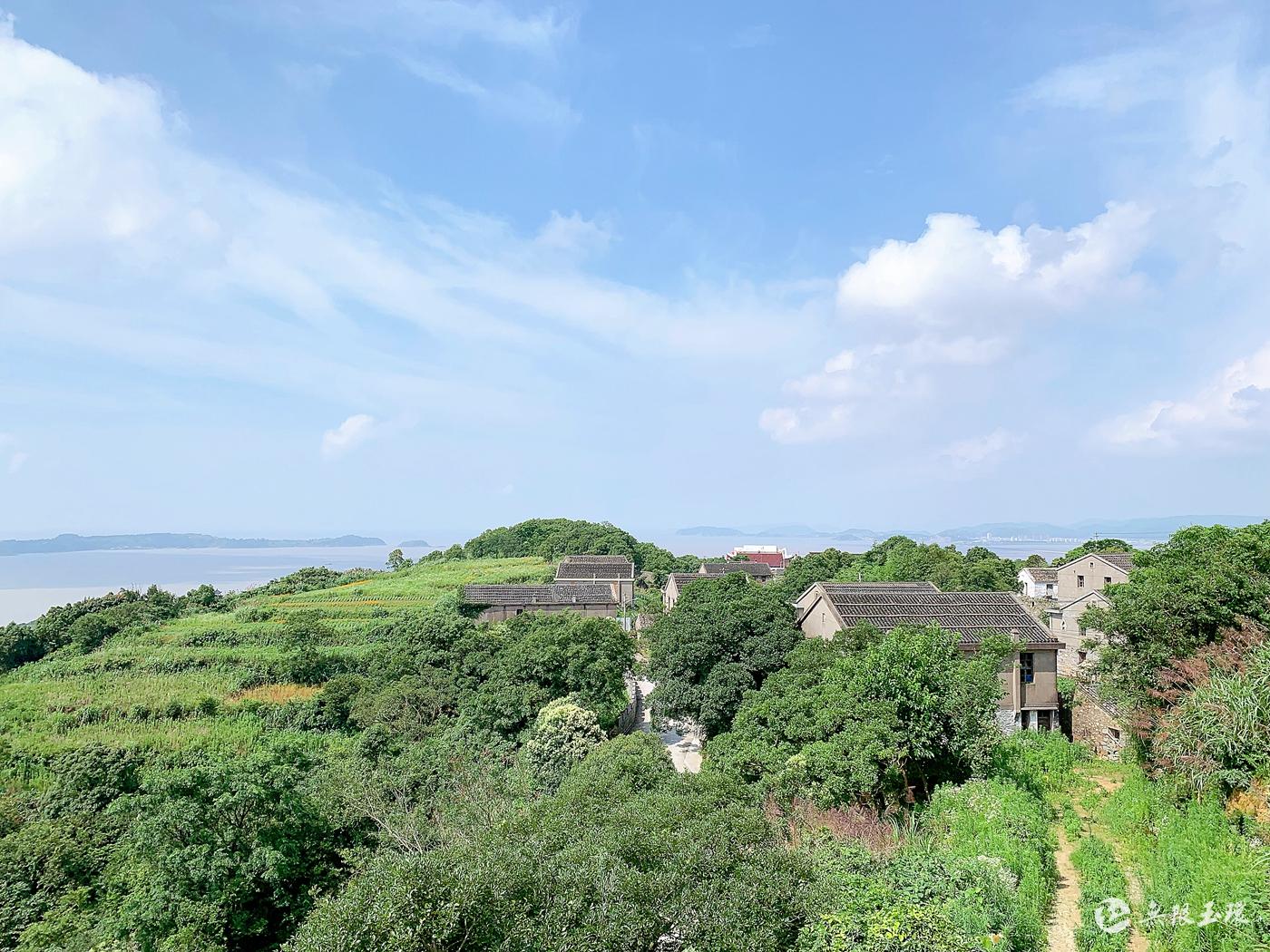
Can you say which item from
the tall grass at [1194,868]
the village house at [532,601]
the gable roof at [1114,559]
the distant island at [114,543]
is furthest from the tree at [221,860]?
the distant island at [114,543]

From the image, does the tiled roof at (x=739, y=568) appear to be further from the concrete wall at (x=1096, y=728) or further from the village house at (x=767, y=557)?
the concrete wall at (x=1096, y=728)

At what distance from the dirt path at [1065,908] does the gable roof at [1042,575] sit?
1465 inches

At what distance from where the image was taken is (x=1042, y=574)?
41.9 metres

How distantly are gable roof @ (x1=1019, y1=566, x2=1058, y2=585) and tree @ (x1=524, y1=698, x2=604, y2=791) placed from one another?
3623cm

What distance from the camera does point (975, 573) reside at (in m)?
35.2

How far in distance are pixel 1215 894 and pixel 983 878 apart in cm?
201

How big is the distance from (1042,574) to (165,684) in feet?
155

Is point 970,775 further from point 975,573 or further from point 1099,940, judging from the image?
point 975,573

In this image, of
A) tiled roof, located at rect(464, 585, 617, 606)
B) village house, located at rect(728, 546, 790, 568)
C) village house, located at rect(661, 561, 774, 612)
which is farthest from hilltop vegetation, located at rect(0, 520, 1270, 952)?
village house, located at rect(728, 546, 790, 568)

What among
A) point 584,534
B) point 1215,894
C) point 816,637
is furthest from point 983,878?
point 584,534

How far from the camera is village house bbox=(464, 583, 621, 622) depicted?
33312 mm

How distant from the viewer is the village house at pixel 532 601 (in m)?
33.3
